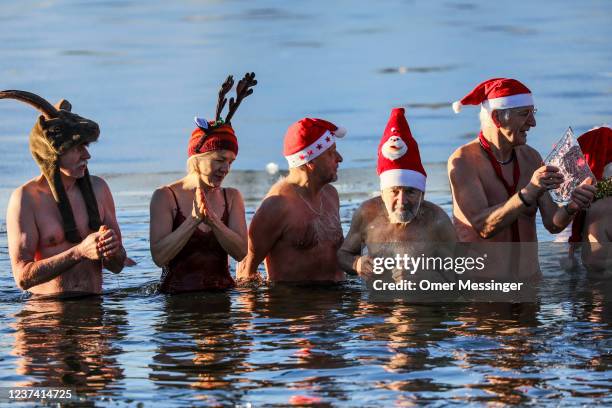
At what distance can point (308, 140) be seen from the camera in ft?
32.5

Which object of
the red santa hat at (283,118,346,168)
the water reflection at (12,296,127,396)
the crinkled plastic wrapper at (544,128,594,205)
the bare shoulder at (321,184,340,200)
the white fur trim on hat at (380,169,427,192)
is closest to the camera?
the water reflection at (12,296,127,396)

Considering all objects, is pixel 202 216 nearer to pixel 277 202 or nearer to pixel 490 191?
pixel 277 202

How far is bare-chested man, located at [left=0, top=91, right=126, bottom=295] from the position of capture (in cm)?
921

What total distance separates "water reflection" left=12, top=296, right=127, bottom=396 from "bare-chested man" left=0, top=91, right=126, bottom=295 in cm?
20

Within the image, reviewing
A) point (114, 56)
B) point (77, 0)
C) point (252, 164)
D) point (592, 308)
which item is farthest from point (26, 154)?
point (77, 0)

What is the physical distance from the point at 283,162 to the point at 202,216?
548 centimetres

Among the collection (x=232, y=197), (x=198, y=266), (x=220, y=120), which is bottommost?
(x=198, y=266)

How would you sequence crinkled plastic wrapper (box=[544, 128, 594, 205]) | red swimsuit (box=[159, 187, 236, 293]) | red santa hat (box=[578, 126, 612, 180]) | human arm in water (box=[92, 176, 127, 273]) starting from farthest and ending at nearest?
1. red santa hat (box=[578, 126, 612, 180])
2. red swimsuit (box=[159, 187, 236, 293])
3. crinkled plastic wrapper (box=[544, 128, 594, 205])
4. human arm in water (box=[92, 176, 127, 273])

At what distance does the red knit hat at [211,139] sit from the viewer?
9477 mm

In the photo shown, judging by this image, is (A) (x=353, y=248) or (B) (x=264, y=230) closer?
(A) (x=353, y=248)

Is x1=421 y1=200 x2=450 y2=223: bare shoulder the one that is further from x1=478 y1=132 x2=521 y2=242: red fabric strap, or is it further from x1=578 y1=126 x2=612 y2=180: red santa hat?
x1=578 y1=126 x2=612 y2=180: red santa hat

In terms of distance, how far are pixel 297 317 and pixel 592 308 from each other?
71.3 inches

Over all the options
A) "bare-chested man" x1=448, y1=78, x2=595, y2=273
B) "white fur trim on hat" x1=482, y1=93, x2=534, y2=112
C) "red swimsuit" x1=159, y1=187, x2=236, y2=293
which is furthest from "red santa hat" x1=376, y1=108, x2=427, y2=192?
"red swimsuit" x1=159, y1=187, x2=236, y2=293

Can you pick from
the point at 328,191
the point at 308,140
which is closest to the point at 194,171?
the point at 308,140
